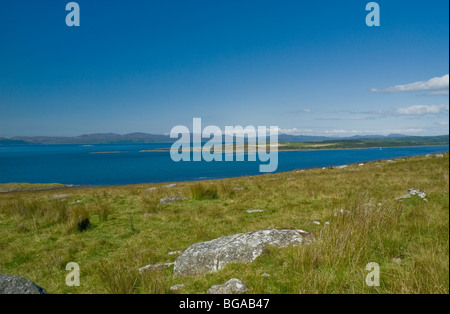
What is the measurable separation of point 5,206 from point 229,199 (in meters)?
14.1

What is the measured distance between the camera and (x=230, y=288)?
15.4 ft

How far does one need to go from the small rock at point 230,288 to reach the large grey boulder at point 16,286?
126 inches

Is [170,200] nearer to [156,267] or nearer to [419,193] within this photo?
[156,267]

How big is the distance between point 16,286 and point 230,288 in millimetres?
3820

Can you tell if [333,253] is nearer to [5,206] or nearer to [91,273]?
[91,273]

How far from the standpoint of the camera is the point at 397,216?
7004mm

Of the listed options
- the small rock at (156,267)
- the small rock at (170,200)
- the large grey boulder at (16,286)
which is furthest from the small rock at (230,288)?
the small rock at (170,200)

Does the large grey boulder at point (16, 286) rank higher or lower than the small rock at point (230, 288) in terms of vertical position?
higher

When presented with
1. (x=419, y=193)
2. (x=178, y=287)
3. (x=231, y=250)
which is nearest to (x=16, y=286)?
(x=178, y=287)

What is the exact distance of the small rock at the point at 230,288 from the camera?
4.64 m

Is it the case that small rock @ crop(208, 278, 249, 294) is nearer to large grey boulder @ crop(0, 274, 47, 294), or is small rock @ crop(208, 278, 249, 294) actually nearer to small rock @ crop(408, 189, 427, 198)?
large grey boulder @ crop(0, 274, 47, 294)

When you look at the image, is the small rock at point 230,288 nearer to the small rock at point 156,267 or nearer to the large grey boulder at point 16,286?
the small rock at point 156,267
